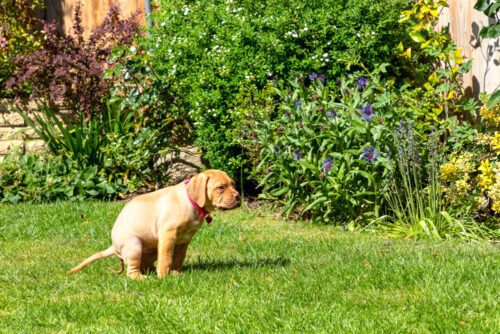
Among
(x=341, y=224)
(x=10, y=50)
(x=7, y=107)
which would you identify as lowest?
(x=341, y=224)

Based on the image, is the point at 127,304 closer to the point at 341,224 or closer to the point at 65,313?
the point at 65,313

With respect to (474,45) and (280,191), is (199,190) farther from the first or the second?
(474,45)

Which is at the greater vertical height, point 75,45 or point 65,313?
point 75,45

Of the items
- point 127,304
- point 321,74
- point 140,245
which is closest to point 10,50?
point 321,74

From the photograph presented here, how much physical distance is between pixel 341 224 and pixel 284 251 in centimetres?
142

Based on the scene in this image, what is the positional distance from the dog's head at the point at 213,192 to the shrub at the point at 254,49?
2908mm

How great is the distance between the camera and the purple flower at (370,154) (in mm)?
7188

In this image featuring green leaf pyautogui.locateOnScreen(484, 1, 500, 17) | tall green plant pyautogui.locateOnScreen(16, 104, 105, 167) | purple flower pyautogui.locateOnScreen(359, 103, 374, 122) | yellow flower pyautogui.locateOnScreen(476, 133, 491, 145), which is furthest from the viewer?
tall green plant pyautogui.locateOnScreen(16, 104, 105, 167)

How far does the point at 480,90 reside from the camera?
7.70 metres

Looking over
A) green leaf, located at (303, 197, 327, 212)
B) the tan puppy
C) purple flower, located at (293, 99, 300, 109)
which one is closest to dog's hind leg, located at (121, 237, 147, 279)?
the tan puppy

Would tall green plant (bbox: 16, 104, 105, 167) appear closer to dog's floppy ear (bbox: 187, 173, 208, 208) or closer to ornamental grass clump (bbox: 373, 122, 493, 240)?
ornamental grass clump (bbox: 373, 122, 493, 240)

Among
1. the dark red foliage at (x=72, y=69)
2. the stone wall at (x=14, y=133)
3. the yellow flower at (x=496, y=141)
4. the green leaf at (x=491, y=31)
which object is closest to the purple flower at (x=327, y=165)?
the yellow flower at (x=496, y=141)

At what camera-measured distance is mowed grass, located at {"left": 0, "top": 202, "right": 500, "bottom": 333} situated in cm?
423

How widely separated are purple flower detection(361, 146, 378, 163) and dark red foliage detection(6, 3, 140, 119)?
3.83 metres
